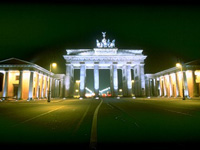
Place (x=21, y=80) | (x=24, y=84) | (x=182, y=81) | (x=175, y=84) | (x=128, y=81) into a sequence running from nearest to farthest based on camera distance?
(x=182, y=81) → (x=21, y=80) → (x=24, y=84) → (x=175, y=84) → (x=128, y=81)

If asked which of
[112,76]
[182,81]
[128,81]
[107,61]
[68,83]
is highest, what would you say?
[107,61]

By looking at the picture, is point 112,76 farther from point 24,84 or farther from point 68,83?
point 24,84

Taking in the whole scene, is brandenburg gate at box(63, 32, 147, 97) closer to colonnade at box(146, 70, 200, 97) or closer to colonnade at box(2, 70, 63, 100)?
colonnade at box(146, 70, 200, 97)

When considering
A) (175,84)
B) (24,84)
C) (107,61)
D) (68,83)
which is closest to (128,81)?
(107,61)

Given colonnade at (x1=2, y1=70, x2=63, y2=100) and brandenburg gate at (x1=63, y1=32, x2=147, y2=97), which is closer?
colonnade at (x1=2, y1=70, x2=63, y2=100)

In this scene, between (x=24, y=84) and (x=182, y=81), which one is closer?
(x=182, y=81)

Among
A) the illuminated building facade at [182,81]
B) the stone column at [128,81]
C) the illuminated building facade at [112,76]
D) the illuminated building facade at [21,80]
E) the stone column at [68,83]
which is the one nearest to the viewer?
the illuminated building facade at [21,80]

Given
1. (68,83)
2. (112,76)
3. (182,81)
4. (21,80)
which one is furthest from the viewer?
(112,76)

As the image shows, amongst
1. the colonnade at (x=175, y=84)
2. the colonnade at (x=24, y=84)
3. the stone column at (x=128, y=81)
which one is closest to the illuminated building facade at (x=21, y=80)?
Answer: the colonnade at (x=24, y=84)

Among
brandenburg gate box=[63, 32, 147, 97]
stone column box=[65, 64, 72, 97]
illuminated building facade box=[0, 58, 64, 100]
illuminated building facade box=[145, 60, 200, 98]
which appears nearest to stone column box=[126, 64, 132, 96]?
brandenburg gate box=[63, 32, 147, 97]

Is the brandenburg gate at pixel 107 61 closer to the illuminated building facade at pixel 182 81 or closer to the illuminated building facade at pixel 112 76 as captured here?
the illuminated building facade at pixel 112 76

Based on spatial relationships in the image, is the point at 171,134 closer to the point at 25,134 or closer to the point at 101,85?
the point at 25,134

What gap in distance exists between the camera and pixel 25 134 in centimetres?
492

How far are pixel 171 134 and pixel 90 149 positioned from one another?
2920mm
